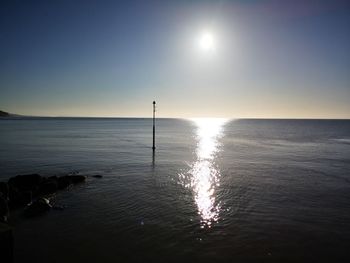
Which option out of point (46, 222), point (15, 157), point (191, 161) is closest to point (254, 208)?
point (46, 222)

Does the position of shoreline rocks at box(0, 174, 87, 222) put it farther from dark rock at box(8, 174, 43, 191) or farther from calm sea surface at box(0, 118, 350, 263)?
calm sea surface at box(0, 118, 350, 263)

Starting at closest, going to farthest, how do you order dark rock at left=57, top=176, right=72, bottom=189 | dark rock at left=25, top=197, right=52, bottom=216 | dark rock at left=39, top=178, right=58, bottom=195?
1. dark rock at left=25, top=197, right=52, bottom=216
2. dark rock at left=39, top=178, right=58, bottom=195
3. dark rock at left=57, top=176, right=72, bottom=189

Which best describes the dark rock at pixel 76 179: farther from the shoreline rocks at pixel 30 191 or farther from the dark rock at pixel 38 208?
the dark rock at pixel 38 208

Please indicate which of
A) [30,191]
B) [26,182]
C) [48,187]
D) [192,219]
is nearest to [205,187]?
[192,219]

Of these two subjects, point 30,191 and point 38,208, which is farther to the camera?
point 30,191

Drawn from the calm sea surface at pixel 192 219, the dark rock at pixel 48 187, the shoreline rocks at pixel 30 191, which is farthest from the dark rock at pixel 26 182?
the calm sea surface at pixel 192 219

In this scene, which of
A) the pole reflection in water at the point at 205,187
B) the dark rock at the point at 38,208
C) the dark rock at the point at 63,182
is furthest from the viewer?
the dark rock at the point at 63,182

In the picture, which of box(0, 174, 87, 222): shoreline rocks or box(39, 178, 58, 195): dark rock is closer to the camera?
box(0, 174, 87, 222): shoreline rocks

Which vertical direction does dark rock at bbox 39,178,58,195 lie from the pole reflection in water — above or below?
above

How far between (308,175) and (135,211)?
18380 mm

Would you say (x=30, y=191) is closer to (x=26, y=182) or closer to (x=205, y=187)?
(x=26, y=182)

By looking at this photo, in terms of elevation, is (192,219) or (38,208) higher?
(38,208)

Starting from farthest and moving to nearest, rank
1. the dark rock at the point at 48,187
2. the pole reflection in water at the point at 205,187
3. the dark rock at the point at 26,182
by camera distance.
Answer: the dark rock at the point at 26,182 < the dark rock at the point at 48,187 < the pole reflection in water at the point at 205,187

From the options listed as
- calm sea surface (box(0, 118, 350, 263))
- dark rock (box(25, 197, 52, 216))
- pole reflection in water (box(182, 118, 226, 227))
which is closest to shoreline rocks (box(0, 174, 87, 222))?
dark rock (box(25, 197, 52, 216))
